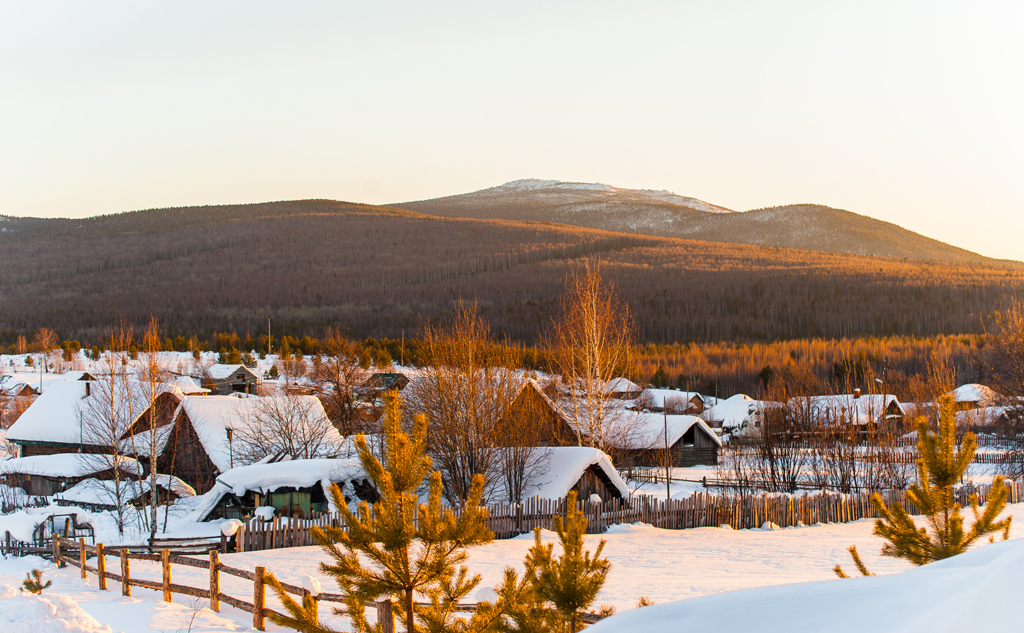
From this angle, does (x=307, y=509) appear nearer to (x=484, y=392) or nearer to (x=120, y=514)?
(x=120, y=514)

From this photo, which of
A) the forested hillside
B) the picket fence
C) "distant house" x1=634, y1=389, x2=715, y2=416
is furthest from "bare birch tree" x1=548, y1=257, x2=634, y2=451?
the forested hillside

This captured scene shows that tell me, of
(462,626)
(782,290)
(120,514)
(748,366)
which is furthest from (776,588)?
(782,290)

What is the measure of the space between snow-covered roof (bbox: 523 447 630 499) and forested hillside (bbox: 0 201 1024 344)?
6720 centimetres

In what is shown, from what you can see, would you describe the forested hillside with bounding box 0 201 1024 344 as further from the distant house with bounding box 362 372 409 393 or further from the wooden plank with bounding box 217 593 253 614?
the wooden plank with bounding box 217 593 253 614

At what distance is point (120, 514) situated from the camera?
1001 inches

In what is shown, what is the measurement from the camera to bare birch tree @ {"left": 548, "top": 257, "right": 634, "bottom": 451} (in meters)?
27.7

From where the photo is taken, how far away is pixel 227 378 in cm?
7162

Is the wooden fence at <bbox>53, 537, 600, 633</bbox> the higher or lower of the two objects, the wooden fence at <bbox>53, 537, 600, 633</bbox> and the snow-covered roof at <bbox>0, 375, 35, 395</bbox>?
the lower

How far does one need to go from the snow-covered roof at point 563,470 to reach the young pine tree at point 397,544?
16470 millimetres

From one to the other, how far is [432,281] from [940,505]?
14510cm

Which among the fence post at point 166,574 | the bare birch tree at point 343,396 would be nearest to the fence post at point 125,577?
the fence post at point 166,574

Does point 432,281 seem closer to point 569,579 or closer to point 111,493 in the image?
point 111,493

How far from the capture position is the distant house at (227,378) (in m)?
65.5

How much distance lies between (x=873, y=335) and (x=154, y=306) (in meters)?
119
